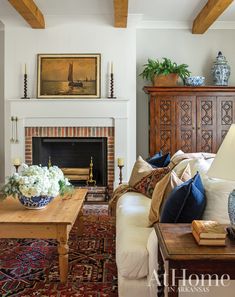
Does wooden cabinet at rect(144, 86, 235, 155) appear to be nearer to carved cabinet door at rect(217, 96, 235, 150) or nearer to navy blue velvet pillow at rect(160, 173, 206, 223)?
carved cabinet door at rect(217, 96, 235, 150)

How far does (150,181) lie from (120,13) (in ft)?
8.25

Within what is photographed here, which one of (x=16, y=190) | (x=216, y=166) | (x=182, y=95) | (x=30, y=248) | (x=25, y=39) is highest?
(x=25, y=39)

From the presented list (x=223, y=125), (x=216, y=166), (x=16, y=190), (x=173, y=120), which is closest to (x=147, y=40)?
(x=173, y=120)

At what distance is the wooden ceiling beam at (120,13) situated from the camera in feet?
14.5

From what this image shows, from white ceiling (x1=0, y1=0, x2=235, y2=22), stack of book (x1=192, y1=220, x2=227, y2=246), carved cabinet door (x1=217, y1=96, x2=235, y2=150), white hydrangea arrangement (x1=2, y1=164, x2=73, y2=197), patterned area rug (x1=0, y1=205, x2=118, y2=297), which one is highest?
white ceiling (x1=0, y1=0, x2=235, y2=22)

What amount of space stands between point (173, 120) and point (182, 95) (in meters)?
0.40

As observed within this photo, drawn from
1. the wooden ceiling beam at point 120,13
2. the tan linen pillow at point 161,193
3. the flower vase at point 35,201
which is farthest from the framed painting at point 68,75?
the tan linen pillow at point 161,193

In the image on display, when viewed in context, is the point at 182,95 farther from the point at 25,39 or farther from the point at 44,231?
the point at 44,231

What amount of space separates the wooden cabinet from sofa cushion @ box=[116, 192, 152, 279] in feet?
8.62

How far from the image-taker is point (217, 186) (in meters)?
2.12

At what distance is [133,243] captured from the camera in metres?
2.10

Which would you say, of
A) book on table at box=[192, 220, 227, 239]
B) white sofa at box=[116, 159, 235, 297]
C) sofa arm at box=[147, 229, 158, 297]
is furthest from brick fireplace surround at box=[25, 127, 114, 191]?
book on table at box=[192, 220, 227, 239]

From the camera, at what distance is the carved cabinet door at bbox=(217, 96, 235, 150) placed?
17.9 ft

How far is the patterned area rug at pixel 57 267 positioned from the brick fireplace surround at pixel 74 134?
1898mm
